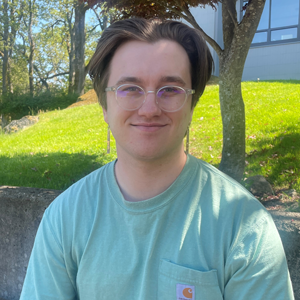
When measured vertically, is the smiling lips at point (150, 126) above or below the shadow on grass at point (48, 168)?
above

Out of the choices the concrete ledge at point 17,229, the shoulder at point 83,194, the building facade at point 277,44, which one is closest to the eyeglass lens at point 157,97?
the shoulder at point 83,194

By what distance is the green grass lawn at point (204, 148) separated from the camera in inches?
161

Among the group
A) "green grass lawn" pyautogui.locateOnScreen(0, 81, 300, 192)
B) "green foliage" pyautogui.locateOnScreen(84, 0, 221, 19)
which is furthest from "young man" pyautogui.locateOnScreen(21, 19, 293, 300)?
"green grass lawn" pyautogui.locateOnScreen(0, 81, 300, 192)

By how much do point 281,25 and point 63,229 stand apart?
16276 mm

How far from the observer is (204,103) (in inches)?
344

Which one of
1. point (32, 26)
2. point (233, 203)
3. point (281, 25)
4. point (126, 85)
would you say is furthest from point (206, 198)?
point (32, 26)

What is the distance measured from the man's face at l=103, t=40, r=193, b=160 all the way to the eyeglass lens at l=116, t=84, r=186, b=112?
0.8 inches

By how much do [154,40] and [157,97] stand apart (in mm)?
295

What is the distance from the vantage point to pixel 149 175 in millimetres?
1571

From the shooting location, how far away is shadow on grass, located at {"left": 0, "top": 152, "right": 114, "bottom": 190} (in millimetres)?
4143

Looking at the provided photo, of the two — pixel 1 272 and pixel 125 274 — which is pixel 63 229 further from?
pixel 1 272

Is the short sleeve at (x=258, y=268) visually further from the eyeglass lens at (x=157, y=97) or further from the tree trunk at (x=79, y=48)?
the tree trunk at (x=79, y=48)

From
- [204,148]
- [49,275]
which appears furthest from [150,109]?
[204,148]

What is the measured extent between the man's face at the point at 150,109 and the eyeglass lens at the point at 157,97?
2 centimetres
